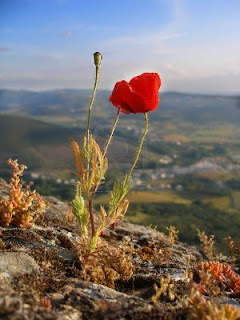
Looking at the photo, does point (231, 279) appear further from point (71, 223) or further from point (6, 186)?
point (6, 186)

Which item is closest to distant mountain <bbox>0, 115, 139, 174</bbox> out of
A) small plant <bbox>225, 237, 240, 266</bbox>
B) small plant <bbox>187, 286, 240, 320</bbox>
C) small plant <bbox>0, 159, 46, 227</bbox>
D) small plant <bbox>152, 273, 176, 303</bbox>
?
small plant <bbox>225, 237, 240, 266</bbox>

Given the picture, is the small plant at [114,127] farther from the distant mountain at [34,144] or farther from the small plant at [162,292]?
the distant mountain at [34,144]

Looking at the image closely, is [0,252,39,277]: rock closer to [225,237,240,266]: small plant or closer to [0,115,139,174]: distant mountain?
[225,237,240,266]: small plant

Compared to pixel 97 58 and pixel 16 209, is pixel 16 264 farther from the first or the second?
pixel 97 58

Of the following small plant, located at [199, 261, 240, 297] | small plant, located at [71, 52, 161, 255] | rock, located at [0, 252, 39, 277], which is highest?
small plant, located at [71, 52, 161, 255]

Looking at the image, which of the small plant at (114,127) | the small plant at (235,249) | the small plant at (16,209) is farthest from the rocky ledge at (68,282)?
the small plant at (235,249)

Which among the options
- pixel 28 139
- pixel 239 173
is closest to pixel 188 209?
pixel 239 173
